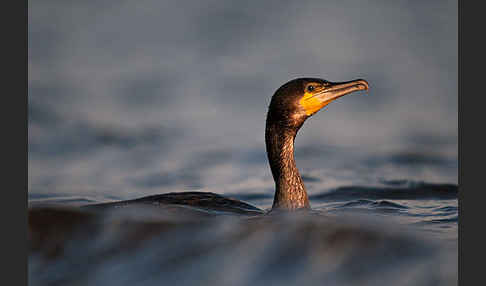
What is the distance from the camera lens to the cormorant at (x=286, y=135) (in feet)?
18.6

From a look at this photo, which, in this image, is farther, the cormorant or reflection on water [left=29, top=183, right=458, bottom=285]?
the cormorant

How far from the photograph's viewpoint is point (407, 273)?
3643mm

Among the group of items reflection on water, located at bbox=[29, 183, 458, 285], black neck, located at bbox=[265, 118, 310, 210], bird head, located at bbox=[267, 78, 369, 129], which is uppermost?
bird head, located at bbox=[267, 78, 369, 129]

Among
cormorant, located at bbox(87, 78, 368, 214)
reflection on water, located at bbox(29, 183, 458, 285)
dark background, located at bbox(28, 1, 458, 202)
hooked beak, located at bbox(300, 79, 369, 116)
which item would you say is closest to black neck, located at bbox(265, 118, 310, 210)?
cormorant, located at bbox(87, 78, 368, 214)

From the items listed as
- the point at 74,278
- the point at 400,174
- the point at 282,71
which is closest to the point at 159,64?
the point at 282,71

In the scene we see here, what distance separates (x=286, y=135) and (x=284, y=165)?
309mm

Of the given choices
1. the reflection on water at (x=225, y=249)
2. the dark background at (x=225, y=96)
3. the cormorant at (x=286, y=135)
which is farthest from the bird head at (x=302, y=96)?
the dark background at (x=225, y=96)

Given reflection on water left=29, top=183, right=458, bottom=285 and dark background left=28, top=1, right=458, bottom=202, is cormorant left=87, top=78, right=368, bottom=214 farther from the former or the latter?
dark background left=28, top=1, right=458, bottom=202

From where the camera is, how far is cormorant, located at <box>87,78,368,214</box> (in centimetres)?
566

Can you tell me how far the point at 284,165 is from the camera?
5.89 m

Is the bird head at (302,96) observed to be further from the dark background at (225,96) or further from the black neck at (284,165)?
the dark background at (225,96)

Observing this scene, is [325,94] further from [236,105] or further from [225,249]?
[236,105]

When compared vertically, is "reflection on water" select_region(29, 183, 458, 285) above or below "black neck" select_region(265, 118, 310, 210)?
below

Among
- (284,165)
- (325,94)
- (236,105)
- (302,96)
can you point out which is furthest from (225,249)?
(236,105)
